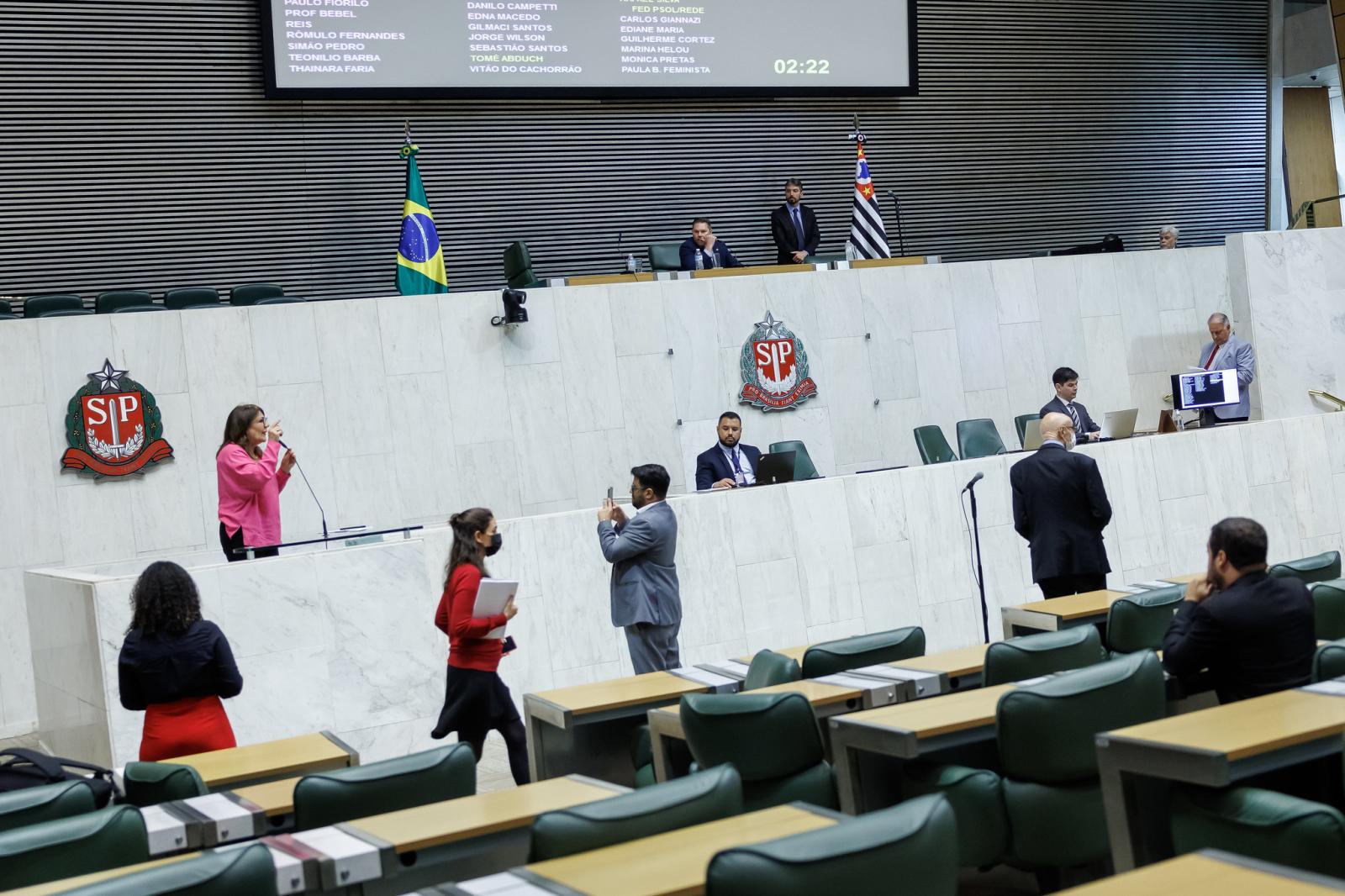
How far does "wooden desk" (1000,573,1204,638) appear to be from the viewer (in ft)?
18.3

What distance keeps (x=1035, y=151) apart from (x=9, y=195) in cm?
1108

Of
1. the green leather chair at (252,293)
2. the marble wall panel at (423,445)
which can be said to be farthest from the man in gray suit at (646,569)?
the green leather chair at (252,293)

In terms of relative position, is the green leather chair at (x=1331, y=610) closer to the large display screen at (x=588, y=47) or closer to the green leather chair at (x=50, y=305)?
the green leather chair at (x=50, y=305)

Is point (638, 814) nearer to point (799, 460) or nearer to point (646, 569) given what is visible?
point (646, 569)

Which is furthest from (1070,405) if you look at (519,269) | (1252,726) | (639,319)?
(1252,726)

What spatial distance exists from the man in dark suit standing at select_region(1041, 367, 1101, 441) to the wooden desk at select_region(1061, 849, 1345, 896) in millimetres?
7167

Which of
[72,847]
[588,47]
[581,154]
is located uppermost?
[588,47]

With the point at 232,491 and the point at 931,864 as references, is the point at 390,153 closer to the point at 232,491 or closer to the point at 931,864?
the point at 232,491

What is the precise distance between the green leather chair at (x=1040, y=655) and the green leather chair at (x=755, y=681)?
70 cm

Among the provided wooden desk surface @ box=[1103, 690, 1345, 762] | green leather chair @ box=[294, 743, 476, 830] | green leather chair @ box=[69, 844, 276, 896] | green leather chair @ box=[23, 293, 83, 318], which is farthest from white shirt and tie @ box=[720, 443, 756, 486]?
green leather chair @ box=[69, 844, 276, 896]

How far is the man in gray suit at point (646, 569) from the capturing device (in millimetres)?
6145

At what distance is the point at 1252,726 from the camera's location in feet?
10.6

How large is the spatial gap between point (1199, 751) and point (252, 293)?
9.54m

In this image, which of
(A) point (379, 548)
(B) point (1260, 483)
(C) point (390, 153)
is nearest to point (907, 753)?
(A) point (379, 548)
